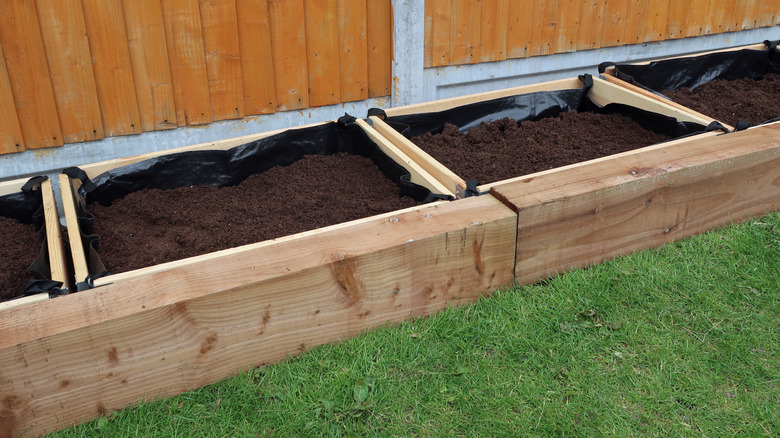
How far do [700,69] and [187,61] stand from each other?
3.41 meters

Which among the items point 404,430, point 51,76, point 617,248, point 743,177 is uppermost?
point 51,76

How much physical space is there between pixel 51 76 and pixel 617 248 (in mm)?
2741

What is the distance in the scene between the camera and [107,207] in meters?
2.88

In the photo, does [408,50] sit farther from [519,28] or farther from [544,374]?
[544,374]

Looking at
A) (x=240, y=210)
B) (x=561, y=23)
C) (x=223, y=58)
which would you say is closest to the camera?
(x=240, y=210)

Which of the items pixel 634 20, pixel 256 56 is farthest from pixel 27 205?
pixel 634 20

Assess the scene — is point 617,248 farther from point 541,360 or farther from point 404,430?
point 404,430

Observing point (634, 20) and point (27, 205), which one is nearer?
point (27, 205)

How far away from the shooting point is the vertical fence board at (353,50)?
11.6ft

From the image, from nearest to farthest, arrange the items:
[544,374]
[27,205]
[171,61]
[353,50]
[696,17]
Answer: [544,374], [27,205], [171,61], [353,50], [696,17]

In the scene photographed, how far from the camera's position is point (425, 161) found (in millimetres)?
2969

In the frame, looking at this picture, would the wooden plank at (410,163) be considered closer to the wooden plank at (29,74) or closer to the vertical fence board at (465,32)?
the vertical fence board at (465,32)

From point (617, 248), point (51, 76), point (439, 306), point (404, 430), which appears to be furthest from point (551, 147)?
point (51, 76)

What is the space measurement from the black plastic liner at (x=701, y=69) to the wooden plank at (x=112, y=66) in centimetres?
293
